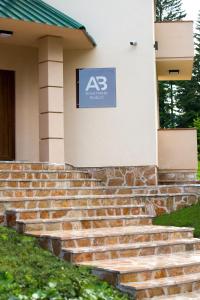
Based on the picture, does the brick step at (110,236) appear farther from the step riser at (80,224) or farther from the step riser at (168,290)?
the step riser at (168,290)

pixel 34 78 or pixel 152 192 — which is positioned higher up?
pixel 34 78

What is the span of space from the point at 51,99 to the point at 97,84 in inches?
51.7

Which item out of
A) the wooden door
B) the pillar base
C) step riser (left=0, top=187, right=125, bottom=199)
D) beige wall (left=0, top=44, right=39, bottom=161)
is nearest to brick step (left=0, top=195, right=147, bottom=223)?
step riser (left=0, top=187, right=125, bottom=199)

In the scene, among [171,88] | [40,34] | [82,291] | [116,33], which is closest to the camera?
[82,291]

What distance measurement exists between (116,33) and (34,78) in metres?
2.33

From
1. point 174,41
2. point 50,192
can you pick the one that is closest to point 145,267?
point 50,192

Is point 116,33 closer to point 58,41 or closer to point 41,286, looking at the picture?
point 58,41

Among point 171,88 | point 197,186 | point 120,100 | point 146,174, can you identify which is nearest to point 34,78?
point 120,100

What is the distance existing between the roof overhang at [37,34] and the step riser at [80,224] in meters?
4.75

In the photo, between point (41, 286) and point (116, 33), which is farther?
point (116, 33)

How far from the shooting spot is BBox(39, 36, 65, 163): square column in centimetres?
1227

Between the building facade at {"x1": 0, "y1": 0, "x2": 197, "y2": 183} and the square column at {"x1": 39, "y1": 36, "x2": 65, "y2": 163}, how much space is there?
0.02 metres

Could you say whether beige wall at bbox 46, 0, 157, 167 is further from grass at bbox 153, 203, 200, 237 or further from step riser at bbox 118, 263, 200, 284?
step riser at bbox 118, 263, 200, 284

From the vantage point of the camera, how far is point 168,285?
6.69 metres
